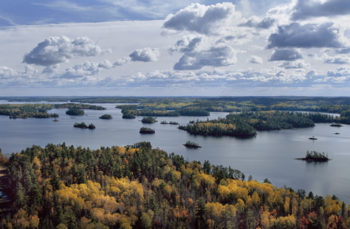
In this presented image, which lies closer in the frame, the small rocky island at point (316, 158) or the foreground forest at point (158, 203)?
the foreground forest at point (158, 203)

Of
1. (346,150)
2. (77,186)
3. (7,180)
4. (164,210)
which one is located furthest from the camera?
(346,150)

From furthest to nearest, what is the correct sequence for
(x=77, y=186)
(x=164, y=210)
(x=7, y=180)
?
(x=7, y=180), (x=77, y=186), (x=164, y=210)

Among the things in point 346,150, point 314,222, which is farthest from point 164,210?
point 346,150

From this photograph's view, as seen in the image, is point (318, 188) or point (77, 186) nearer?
point (77, 186)

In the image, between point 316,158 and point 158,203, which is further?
point 316,158

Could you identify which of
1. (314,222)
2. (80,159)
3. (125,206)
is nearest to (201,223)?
(125,206)

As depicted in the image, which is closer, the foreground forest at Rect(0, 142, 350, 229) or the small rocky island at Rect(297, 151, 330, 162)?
the foreground forest at Rect(0, 142, 350, 229)

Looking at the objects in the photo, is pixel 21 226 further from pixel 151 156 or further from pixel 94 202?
pixel 151 156

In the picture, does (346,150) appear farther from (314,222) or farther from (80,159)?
(80,159)
